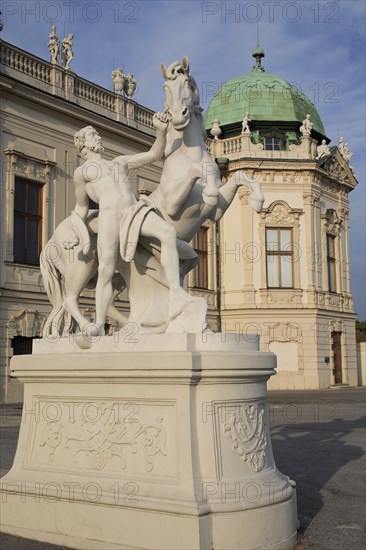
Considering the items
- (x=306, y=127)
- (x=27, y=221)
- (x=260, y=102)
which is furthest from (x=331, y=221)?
(x=27, y=221)

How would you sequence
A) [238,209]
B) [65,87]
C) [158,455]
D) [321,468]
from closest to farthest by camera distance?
[158,455], [321,468], [65,87], [238,209]

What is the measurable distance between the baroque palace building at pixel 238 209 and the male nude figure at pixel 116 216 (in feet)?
40.6

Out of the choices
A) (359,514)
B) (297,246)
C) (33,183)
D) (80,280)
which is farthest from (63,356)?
(297,246)

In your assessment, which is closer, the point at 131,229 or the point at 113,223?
the point at 131,229

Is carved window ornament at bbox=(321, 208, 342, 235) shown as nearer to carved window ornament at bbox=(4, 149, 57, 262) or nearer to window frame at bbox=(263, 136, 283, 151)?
window frame at bbox=(263, 136, 283, 151)

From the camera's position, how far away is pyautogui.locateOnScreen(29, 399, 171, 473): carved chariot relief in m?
4.35

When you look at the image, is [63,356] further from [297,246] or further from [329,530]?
[297,246]

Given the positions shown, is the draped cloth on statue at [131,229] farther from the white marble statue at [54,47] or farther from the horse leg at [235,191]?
the white marble statue at [54,47]

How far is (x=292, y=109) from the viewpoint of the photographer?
94.4 feet

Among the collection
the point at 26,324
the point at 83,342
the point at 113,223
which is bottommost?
the point at 83,342

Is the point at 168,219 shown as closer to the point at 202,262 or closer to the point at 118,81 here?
the point at 118,81

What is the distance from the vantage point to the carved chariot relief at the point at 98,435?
4348 millimetres

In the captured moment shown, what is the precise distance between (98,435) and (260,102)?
26.1 meters

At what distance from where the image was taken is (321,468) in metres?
7.25
